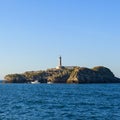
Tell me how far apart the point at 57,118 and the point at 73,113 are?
5.49 m

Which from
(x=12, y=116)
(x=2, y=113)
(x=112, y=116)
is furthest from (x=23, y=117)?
(x=112, y=116)

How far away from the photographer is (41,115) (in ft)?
154

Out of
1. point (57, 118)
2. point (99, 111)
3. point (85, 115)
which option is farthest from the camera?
point (99, 111)

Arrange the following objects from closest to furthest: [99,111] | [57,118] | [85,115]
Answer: [57,118] < [85,115] < [99,111]

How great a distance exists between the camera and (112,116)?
46219 mm

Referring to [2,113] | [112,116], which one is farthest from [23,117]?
[112,116]

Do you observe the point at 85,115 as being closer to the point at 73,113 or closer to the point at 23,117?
the point at 73,113

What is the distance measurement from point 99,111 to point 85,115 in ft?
15.5

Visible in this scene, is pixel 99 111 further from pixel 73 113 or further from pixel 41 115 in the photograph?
Result: pixel 41 115

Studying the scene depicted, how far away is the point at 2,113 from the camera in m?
48.6

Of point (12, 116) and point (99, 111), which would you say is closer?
point (12, 116)

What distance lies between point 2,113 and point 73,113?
332 inches

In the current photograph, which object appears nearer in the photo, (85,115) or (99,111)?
(85,115)

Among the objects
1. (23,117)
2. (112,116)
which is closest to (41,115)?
(23,117)
